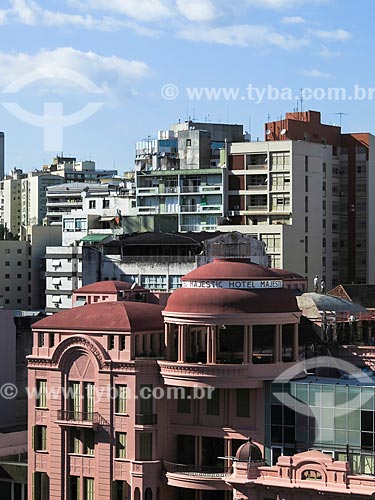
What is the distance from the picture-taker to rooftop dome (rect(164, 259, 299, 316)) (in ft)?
203

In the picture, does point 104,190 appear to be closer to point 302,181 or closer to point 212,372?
point 302,181

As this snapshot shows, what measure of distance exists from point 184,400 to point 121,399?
2964mm

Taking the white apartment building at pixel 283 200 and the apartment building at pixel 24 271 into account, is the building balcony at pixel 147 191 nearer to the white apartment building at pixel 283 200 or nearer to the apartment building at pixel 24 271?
the white apartment building at pixel 283 200

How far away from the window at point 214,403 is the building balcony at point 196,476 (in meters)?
2.55

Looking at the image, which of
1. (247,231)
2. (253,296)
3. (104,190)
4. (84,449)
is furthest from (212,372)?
(104,190)

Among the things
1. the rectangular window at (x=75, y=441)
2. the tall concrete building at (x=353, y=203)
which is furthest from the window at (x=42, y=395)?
the tall concrete building at (x=353, y=203)

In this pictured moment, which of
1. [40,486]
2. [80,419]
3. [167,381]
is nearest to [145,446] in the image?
[167,381]

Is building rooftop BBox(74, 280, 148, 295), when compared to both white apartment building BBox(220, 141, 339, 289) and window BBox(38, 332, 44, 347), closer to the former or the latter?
window BBox(38, 332, 44, 347)

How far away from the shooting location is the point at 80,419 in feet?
211

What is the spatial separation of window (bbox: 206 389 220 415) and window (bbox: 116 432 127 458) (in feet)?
13.6

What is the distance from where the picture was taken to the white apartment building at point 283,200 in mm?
105875

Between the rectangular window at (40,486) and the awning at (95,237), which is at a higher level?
the awning at (95,237)

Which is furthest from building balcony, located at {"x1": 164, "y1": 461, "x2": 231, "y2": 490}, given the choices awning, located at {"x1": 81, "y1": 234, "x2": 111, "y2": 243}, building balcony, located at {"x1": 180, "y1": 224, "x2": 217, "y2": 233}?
awning, located at {"x1": 81, "y1": 234, "x2": 111, "y2": 243}

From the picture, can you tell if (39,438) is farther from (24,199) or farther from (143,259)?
(24,199)
